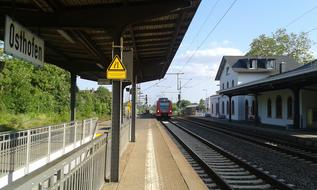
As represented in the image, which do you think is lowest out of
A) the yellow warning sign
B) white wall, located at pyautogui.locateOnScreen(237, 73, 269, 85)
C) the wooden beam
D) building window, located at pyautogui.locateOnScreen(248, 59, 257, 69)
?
the yellow warning sign

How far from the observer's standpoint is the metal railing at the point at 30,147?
27.0ft

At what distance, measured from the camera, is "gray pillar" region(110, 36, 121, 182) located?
31.4 feet

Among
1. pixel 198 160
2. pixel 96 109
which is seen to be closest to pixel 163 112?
pixel 96 109

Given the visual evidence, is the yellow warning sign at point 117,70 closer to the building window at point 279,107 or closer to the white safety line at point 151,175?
the white safety line at point 151,175

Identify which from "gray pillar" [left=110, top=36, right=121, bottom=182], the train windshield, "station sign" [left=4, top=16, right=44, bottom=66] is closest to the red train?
the train windshield

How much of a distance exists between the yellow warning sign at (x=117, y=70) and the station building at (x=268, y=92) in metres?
19.8

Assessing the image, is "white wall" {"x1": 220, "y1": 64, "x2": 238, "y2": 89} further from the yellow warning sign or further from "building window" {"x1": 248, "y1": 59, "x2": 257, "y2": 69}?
the yellow warning sign

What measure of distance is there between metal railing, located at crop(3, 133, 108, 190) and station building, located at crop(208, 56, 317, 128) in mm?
20807

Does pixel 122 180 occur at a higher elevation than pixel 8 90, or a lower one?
lower

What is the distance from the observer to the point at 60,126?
44.7ft

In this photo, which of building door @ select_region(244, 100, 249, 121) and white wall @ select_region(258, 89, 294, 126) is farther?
building door @ select_region(244, 100, 249, 121)

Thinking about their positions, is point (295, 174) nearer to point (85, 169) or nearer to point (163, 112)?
point (85, 169)

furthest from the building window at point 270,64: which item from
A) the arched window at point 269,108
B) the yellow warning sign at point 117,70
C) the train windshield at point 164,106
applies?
the yellow warning sign at point 117,70

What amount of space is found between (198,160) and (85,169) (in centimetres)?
1015
